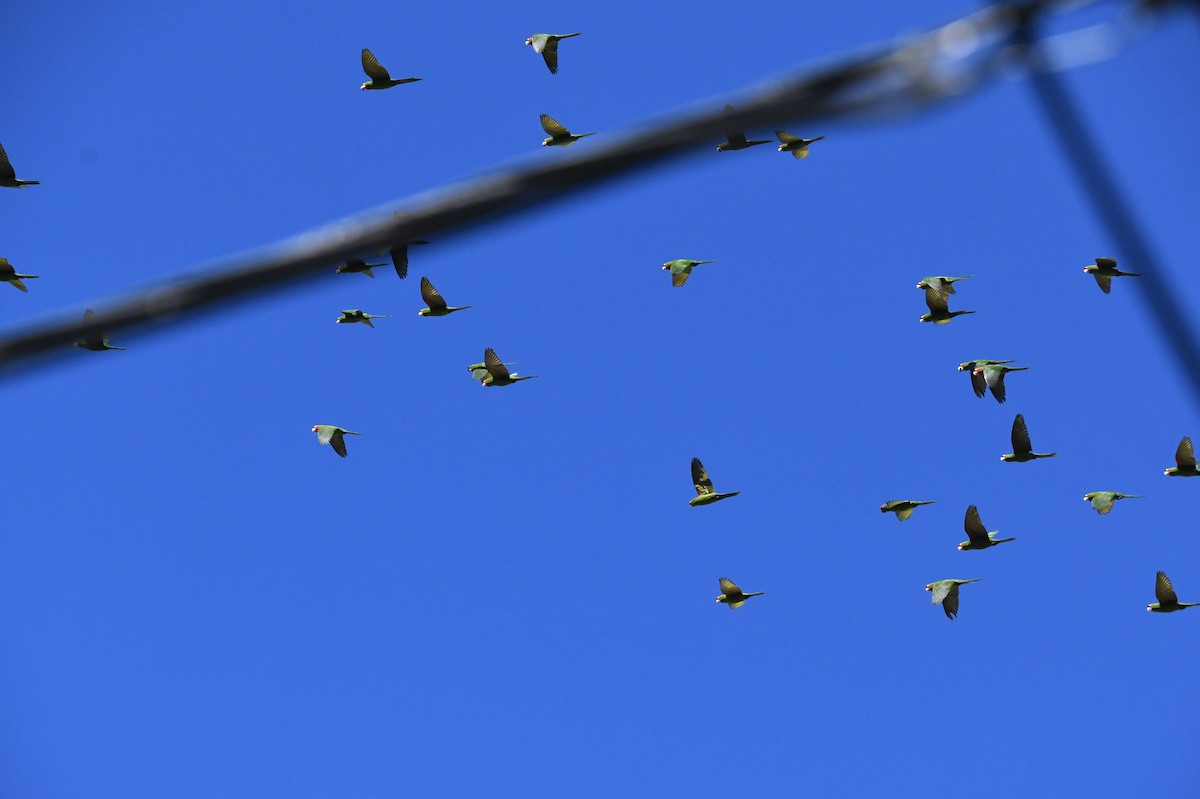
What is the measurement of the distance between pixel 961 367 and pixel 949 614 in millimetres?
3020

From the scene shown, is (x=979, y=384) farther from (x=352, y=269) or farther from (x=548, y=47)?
(x=352, y=269)

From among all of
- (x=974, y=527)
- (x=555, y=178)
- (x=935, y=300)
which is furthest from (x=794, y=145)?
(x=555, y=178)

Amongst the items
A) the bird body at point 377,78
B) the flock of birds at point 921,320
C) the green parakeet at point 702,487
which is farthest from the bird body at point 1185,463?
the bird body at point 377,78

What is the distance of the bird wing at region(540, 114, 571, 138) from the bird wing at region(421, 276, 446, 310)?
244 cm

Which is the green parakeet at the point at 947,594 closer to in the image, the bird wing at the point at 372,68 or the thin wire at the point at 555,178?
the bird wing at the point at 372,68

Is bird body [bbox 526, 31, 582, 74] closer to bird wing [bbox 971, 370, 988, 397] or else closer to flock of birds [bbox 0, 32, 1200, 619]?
flock of birds [bbox 0, 32, 1200, 619]

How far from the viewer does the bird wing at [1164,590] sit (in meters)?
20.2

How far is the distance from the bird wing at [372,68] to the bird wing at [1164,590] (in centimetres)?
1123

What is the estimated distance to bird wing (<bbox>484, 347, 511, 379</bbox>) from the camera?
20781 mm

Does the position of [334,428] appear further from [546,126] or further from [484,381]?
[546,126]

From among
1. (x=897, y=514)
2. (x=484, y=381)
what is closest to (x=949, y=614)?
(x=897, y=514)

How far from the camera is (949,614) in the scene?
20031 millimetres

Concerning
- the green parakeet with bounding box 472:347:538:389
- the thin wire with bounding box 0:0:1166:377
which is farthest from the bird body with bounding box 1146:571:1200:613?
the thin wire with bounding box 0:0:1166:377

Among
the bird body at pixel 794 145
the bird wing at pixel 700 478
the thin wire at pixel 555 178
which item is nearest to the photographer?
the thin wire at pixel 555 178
